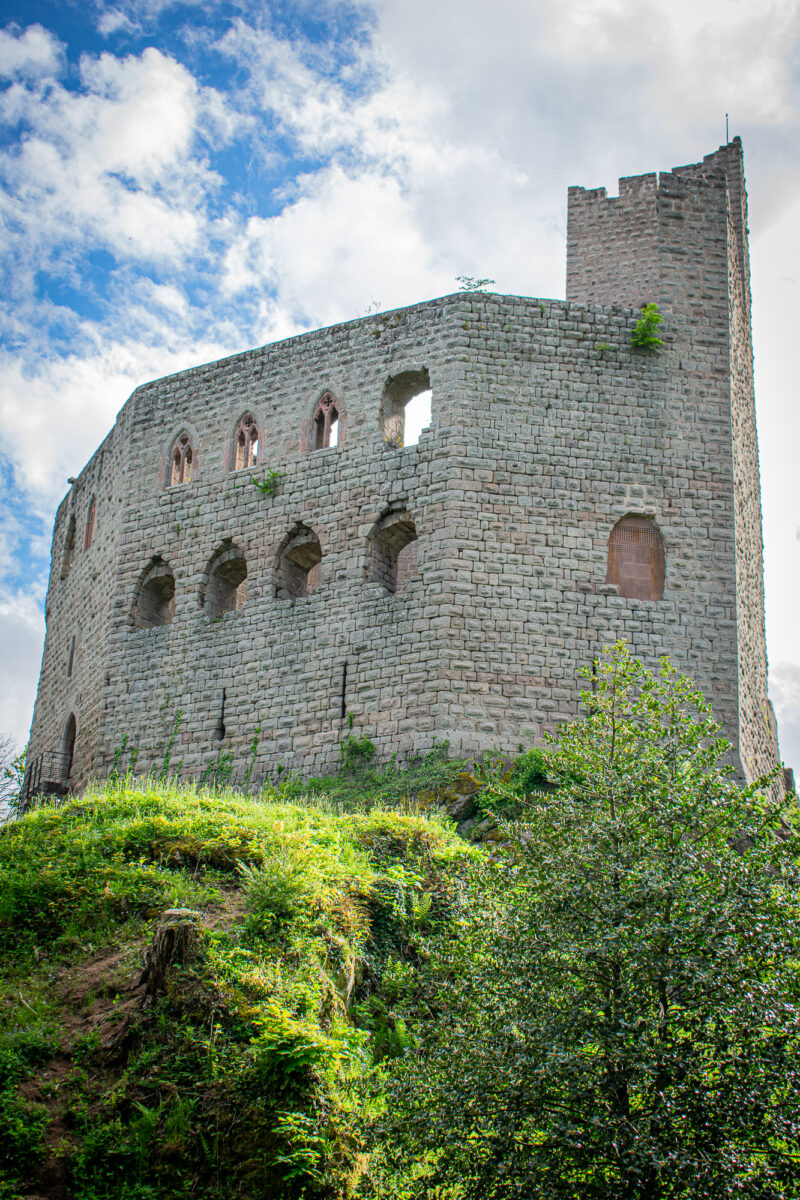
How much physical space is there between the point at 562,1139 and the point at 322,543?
12729 millimetres

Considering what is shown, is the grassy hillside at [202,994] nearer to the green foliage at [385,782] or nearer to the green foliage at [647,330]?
the green foliage at [385,782]

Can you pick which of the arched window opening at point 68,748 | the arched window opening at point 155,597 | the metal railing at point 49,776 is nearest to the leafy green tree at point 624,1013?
the arched window opening at point 155,597

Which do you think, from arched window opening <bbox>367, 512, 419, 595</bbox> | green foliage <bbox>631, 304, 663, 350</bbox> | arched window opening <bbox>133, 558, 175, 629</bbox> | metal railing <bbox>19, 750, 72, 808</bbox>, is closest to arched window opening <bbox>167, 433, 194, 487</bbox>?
arched window opening <bbox>133, 558, 175, 629</bbox>

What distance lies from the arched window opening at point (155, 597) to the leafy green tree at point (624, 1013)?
13.4 metres

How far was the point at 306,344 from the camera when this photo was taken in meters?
20.9

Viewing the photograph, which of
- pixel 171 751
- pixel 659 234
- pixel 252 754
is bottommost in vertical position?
pixel 252 754

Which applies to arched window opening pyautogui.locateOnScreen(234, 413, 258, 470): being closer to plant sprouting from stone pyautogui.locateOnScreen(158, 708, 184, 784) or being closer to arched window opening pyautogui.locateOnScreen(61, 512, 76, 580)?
plant sprouting from stone pyautogui.locateOnScreen(158, 708, 184, 784)

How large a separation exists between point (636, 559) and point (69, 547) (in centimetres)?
1335

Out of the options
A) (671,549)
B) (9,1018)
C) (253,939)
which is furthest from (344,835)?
(671,549)

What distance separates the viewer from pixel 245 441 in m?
21.4

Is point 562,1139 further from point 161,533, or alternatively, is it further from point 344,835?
point 161,533

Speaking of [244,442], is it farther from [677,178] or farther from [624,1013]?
[624,1013]

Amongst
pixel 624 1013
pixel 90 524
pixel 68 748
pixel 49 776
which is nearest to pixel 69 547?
pixel 90 524

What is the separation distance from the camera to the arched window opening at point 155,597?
71.4 ft
